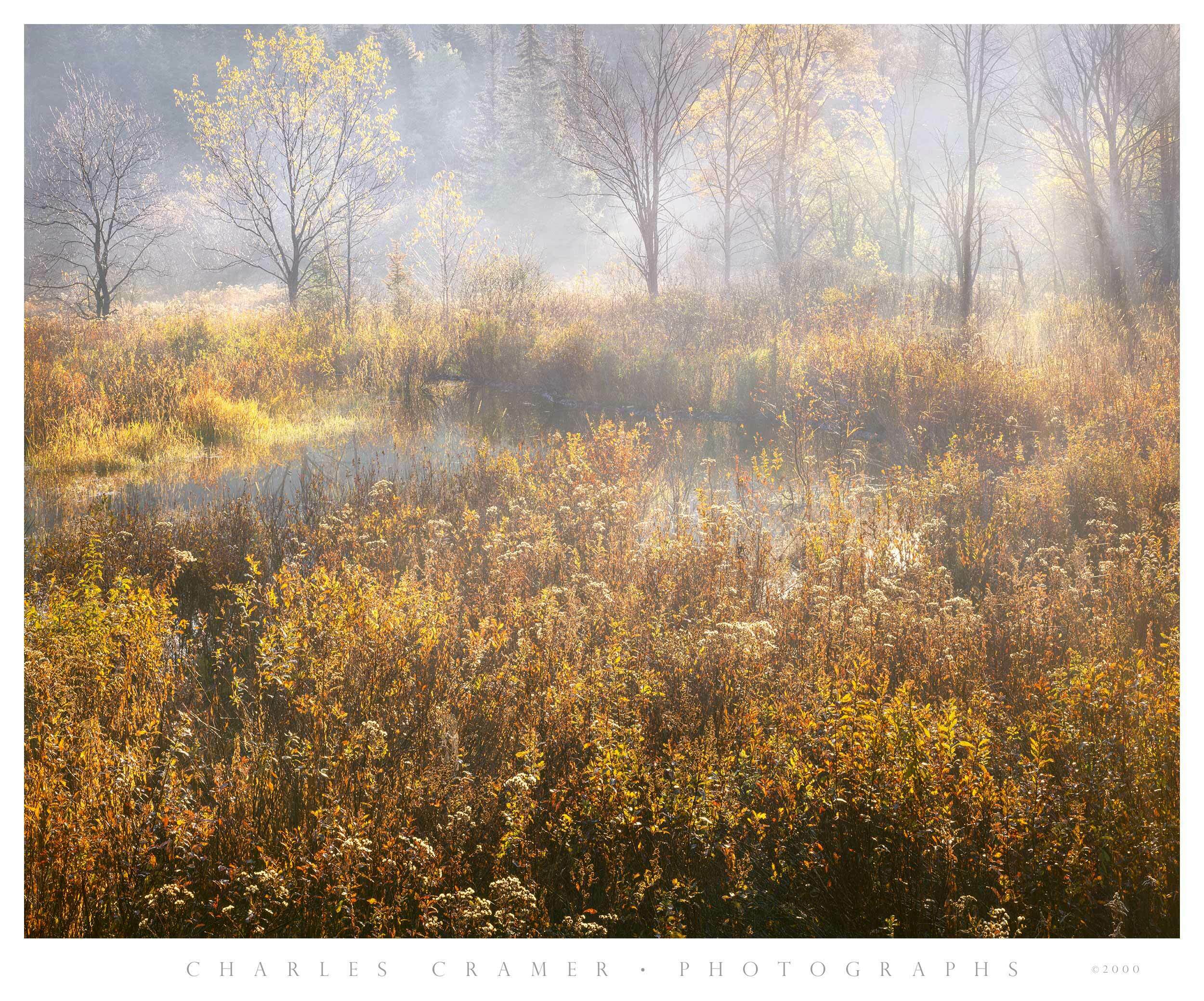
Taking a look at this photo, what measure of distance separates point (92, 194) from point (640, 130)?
16.8 feet

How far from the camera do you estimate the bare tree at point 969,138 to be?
18.4 feet

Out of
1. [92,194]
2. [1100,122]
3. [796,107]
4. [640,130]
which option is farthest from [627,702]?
[796,107]

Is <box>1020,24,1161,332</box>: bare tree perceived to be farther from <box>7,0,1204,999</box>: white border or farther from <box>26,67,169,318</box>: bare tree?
<box>26,67,169,318</box>: bare tree

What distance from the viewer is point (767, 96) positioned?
834 cm

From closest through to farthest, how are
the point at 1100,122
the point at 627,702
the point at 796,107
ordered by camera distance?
the point at 627,702
the point at 1100,122
the point at 796,107

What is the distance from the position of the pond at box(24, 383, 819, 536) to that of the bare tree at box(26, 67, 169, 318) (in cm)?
147

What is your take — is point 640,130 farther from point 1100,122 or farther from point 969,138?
point 1100,122

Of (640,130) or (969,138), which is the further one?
(640,130)

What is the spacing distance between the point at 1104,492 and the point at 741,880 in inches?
143

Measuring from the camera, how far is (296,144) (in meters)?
7.22

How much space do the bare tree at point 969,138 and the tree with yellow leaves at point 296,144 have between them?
462cm
